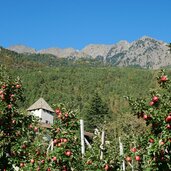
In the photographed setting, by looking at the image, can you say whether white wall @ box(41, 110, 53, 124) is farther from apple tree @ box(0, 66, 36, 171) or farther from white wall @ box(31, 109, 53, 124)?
apple tree @ box(0, 66, 36, 171)

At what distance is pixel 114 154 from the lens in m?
9.86

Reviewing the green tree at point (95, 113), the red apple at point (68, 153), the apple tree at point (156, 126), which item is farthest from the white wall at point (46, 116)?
the apple tree at point (156, 126)

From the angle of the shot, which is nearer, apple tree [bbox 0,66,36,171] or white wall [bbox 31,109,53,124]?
apple tree [bbox 0,66,36,171]

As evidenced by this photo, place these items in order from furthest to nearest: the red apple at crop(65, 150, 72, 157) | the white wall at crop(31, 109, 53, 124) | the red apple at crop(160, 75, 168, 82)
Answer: the white wall at crop(31, 109, 53, 124) < the red apple at crop(65, 150, 72, 157) < the red apple at crop(160, 75, 168, 82)

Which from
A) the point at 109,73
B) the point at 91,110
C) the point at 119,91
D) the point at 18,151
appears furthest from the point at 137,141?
the point at 109,73

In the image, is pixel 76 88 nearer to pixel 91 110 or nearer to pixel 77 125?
pixel 91 110

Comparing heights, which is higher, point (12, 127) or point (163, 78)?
point (163, 78)

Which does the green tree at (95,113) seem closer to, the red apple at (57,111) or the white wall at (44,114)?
the white wall at (44,114)

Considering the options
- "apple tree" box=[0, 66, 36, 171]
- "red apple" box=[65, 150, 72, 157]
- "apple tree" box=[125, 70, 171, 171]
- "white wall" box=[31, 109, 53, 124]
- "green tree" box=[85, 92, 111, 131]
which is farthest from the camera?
"green tree" box=[85, 92, 111, 131]

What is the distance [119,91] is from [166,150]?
131905 millimetres

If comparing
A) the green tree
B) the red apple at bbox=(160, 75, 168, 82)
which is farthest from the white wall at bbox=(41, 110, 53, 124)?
the red apple at bbox=(160, 75, 168, 82)

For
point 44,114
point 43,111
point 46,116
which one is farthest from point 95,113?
point 43,111

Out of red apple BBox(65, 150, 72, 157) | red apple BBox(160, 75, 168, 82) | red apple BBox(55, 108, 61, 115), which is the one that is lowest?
red apple BBox(65, 150, 72, 157)

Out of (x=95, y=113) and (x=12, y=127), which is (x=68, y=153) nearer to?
(x=12, y=127)
